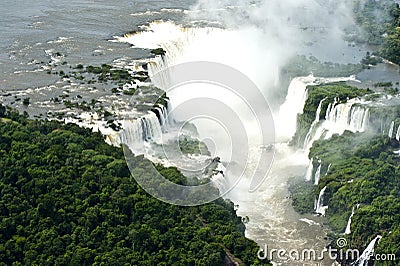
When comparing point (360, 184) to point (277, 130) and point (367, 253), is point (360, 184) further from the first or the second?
point (277, 130)

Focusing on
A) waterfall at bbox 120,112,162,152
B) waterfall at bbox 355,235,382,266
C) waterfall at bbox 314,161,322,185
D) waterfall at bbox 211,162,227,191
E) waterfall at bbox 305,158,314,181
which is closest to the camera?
waterfall at bbox 355,235,382,266

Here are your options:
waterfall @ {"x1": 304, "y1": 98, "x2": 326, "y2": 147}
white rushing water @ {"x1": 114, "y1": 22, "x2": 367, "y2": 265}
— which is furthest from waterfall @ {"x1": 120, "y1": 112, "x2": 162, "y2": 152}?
waterfall @ {"x1": 304, "y1": 98, "x2": 326, "y2": 147}

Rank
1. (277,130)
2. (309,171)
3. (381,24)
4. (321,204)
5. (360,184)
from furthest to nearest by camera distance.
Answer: (381,24)
(277,130)
(309,171)
(321,204)
(360,184)

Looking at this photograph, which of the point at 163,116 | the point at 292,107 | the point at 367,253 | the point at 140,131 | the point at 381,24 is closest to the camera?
the point at 367,253

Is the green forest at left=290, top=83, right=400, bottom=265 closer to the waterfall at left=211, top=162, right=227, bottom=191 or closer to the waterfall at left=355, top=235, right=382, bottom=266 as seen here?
the waterfall at left=355, top=235, right=382, bottom=266

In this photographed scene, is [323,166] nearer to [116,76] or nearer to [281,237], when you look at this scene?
[281,237]

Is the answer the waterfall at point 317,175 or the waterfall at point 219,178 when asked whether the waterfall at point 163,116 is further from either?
the waterfall at point 317,175

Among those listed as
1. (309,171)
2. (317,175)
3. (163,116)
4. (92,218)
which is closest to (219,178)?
(317,175)

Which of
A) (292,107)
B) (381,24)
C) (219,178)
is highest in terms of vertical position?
(381,24)
